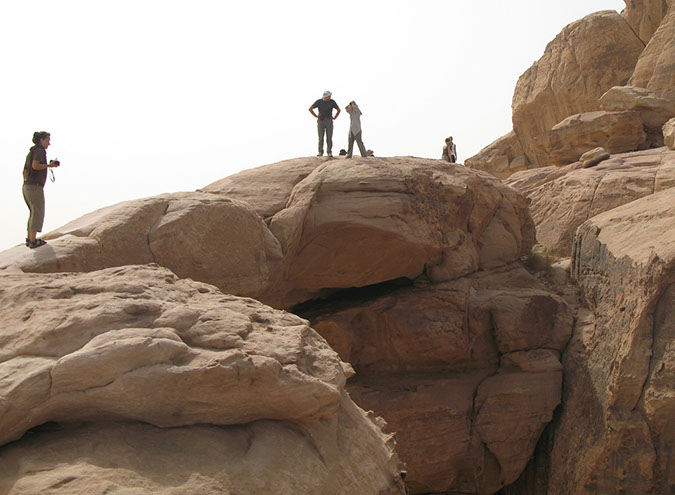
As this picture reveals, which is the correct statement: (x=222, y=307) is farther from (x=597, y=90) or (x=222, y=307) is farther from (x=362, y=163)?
(x=597, y=90)

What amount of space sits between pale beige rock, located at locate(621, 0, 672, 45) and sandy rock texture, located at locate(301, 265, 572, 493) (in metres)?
12.9

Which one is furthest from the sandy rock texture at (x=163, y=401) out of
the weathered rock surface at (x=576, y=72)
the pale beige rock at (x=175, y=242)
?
the weathered rock surface at (x=576, y=72)

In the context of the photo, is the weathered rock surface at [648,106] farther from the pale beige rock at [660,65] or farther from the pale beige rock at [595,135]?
the pale beige rock at [660,65]

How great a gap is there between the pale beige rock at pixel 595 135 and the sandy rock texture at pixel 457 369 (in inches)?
271

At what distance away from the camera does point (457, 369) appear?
9.79m

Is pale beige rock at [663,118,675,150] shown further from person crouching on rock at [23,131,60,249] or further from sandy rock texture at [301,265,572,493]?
person crouching on rock at [23,131,60,249]

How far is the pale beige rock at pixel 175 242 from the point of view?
6.22m

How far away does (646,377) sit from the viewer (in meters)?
7.25

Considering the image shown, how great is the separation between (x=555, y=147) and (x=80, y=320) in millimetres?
14447

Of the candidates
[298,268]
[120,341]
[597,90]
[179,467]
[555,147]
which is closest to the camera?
[179,467]

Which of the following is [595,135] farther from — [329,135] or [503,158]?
[329,135]

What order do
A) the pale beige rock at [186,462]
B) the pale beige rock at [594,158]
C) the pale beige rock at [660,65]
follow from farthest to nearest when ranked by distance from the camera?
the pale beige rock at [660,65] → the pale beige rock at [594,158] → the pale beige rock at [186,462]

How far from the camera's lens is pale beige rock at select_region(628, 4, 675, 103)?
50.1ft

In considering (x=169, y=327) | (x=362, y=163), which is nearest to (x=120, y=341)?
(x=169, y=327)
